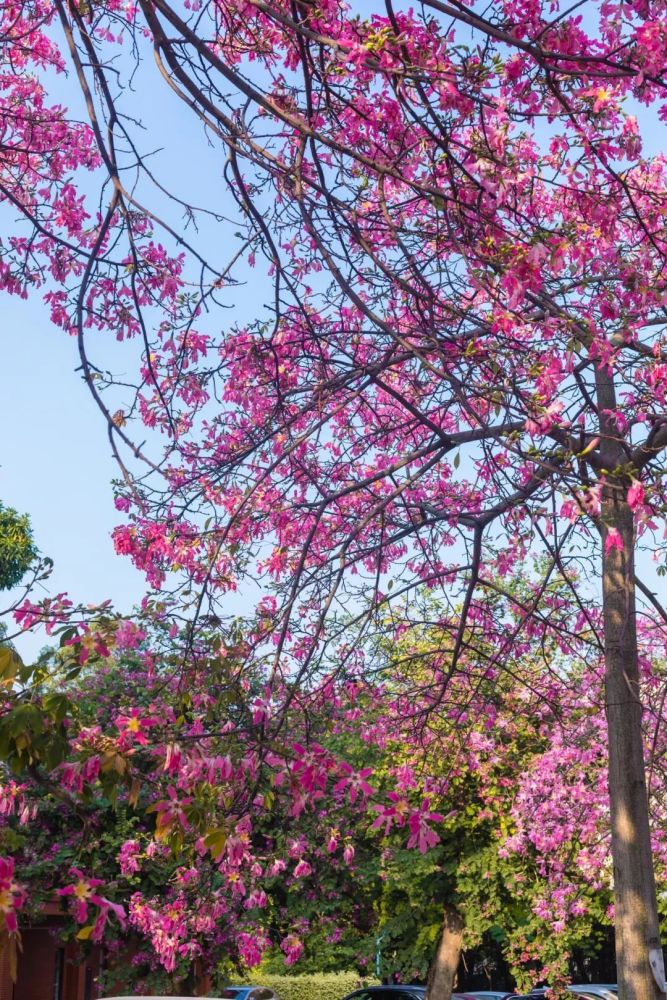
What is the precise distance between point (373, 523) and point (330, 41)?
5632 mm

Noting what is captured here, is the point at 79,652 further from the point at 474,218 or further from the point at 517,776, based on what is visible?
the point at 517,776

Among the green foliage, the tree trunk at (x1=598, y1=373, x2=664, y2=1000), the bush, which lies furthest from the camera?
the green foliage

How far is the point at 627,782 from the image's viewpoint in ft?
30.0

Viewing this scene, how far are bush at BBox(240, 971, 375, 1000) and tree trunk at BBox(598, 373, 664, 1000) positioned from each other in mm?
16904

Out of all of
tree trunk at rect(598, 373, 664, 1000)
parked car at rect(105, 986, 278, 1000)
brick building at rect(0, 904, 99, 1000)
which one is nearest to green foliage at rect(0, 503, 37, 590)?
brick building at rect(0, 904, 99, 1000)

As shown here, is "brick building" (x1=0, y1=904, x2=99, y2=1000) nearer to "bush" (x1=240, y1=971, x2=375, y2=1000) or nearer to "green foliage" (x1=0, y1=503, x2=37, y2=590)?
"bush" (x1=240, y1=971, x2=375, y2=1000)

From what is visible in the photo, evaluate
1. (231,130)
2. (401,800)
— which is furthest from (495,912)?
(231,130)

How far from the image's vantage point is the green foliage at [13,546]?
33.4 metres

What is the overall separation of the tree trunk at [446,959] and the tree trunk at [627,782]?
12.7 m

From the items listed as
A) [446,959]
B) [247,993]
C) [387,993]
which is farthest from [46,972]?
[446,959]

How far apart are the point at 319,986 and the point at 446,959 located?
4.44 metres

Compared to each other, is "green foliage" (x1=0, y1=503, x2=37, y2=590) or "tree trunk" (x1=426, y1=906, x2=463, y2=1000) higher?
"green foliage" (x1=0, y1=503, x2=37, y2=590)

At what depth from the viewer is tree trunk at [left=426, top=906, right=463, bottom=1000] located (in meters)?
20.8

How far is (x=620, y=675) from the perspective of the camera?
934 cm
